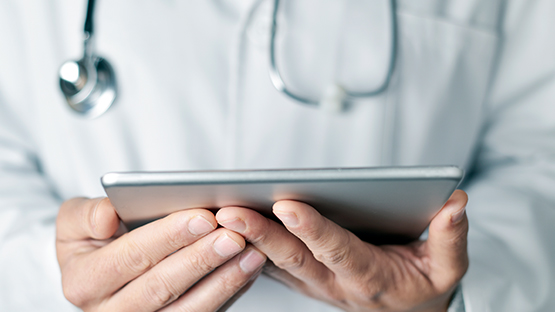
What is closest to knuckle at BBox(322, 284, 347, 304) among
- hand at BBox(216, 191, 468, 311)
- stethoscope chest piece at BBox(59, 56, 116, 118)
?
hand at BBox(216, 191, 468, 311)

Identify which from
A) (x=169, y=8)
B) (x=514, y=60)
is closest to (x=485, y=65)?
(x=514, y=60)

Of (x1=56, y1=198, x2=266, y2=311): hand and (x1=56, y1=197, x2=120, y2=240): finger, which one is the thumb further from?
(x1=56, y1=197, x2=120, y2=240): finger

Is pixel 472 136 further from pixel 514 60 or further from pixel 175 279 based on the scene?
pixel 175 279

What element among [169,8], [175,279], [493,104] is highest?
[169,8]

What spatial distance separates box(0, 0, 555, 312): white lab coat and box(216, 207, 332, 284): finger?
16cm

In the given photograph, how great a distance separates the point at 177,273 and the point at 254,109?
0.30 m

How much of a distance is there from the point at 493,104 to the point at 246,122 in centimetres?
52

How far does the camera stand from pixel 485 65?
2.26 feet

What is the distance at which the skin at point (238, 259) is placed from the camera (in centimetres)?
37

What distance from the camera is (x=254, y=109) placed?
598mm

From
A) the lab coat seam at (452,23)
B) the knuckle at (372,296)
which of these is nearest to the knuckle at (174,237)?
the knuckle at (372,296)

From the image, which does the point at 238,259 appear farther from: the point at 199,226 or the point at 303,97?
the point at 303,97

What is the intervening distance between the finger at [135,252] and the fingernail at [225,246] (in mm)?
15

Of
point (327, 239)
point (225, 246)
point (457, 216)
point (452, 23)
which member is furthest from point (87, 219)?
point (452, 23)
